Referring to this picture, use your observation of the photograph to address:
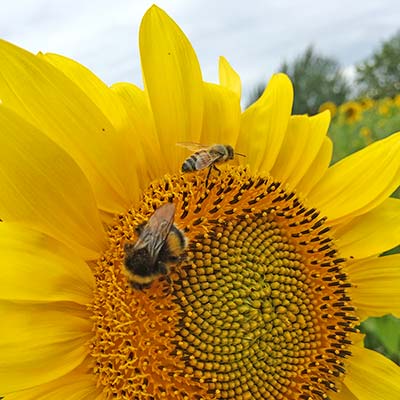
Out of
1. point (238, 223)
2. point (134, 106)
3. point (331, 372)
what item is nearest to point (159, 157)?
point (134, 106)

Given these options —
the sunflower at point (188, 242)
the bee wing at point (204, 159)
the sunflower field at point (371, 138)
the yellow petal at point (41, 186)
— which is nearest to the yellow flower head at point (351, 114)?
the sunflower field at point (371, 138)

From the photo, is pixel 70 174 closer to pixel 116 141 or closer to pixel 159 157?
pixel 116 141

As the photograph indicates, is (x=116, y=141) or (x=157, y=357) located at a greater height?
(x=116, y=141)

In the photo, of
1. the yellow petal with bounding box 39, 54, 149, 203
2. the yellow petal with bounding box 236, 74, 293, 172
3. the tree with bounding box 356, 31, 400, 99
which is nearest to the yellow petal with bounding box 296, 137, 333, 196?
the yellow petal with bounding box 236, 74, 293, 172

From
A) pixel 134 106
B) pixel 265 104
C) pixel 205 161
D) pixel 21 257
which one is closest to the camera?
pixel 21 257

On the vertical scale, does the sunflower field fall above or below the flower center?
above

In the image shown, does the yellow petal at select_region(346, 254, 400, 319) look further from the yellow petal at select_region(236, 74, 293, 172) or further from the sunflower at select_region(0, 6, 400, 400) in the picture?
the yellow petal at select_region(236, 74, 293, 172)
